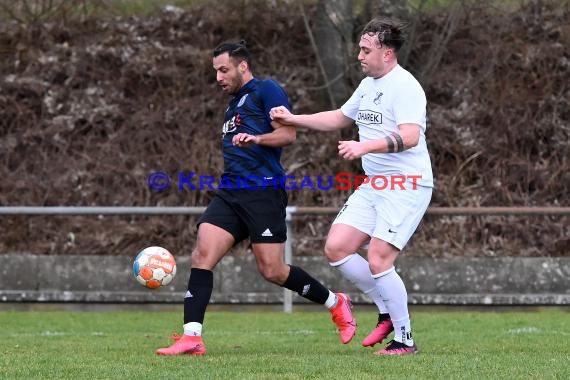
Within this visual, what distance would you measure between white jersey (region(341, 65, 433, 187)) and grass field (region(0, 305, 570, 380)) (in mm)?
1210

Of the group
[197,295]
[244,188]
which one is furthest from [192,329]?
[244,188]

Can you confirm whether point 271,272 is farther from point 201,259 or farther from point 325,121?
point 325,121

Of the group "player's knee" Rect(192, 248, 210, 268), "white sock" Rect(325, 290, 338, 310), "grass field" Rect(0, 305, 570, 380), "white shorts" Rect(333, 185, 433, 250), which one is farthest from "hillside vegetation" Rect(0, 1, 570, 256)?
"player's knee" Rect(192, 248, 210, 268)

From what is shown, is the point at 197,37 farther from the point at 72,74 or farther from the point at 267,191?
the point at 267,191

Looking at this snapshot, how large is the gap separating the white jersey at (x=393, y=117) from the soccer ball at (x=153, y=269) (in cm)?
154

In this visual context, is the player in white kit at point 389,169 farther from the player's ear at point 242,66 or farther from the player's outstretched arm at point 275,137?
the player's ear at point 242,66

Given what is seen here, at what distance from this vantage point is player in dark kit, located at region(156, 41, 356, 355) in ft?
25.1

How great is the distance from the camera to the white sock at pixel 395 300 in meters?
7.45

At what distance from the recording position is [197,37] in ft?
56.5

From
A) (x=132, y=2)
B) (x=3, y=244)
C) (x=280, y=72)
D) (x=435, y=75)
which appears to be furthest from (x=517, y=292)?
(x=132, y=2)

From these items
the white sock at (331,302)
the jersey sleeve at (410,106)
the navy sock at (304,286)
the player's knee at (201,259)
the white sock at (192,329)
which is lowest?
the white sock at (192,329)

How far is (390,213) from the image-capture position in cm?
743

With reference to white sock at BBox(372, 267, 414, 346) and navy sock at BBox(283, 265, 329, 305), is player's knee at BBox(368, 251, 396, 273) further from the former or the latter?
navy sock at BBox(283, 265, 329, 305)

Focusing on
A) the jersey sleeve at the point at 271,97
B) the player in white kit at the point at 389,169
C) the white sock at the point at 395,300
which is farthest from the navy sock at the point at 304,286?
the jersey sleeve at the point at 271,97
